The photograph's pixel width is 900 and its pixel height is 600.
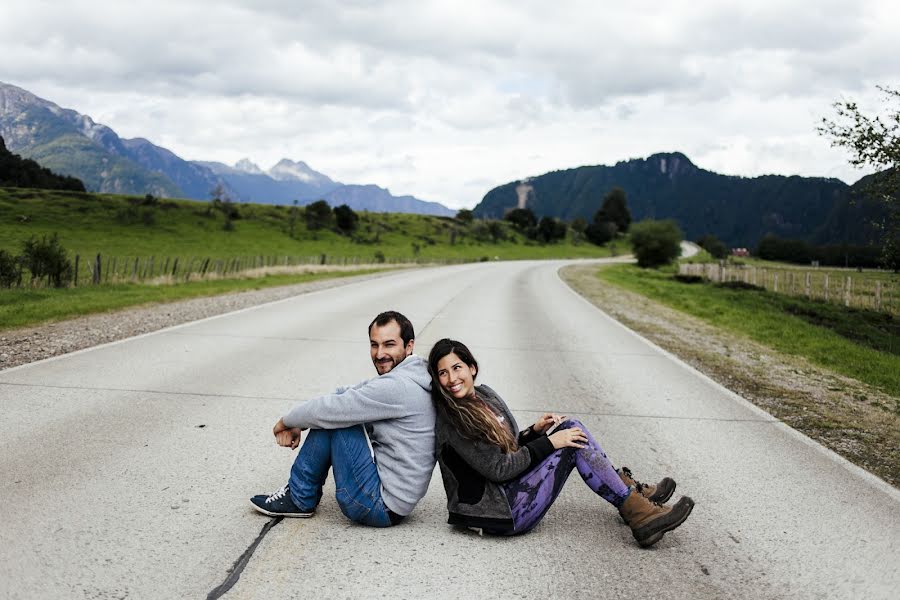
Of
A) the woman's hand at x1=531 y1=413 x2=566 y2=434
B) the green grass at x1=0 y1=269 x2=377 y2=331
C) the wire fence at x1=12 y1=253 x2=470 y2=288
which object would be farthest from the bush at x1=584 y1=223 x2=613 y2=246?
the woman's hand at x1=531 y1=413 x2=566 y2=434

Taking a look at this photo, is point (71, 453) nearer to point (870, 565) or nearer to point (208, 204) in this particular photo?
point (870, 565)

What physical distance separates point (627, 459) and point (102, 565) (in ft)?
13.4

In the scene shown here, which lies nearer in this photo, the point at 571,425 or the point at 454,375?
the point at 454,375

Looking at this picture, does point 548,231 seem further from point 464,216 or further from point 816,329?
point 816,329

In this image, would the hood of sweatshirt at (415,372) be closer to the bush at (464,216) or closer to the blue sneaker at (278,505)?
the blue sneaker at (278,505)

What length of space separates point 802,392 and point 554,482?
22.0 feet

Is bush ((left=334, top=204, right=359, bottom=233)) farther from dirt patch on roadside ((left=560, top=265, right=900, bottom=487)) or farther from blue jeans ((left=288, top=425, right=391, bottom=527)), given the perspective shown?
blue jeans ((left=288, top=425, right=391, bottom=527))

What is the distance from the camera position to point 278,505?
14.6ft

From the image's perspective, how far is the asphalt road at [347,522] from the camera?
11.9 ft

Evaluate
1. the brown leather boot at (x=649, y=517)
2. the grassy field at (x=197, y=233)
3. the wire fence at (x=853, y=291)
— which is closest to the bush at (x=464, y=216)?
the grassy field at (x=197, y=233)

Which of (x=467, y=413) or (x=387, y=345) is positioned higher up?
(x=387, y=345)

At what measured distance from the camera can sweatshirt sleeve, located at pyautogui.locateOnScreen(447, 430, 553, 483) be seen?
4.07 m

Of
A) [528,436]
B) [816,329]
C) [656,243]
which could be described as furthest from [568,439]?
[656,243]

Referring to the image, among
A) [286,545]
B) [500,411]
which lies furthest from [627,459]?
[286,545]
